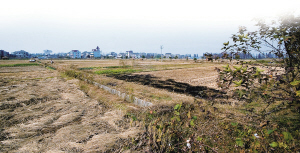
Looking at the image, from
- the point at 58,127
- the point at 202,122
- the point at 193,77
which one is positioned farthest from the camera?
the point at 193,77

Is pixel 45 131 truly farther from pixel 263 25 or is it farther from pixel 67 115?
pixel 263 25

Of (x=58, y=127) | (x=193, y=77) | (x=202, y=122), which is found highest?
(x=202, y=122)

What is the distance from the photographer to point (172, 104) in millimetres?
4539

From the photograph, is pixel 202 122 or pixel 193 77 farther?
pixel 193 77

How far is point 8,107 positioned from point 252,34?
725 cm

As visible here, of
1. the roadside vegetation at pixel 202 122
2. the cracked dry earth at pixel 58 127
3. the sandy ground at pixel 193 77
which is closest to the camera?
the roadside vegetation at pixel 202 122

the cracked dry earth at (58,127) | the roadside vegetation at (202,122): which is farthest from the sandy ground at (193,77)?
the cracked dry earth at (58,127)

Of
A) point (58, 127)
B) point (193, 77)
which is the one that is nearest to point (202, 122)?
point (58, 127)

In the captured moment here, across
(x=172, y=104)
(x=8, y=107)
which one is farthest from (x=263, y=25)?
(x=8, y=107)

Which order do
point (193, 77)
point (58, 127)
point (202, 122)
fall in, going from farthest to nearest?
point (193, 77) < point (58, 127) < point (202, 122)

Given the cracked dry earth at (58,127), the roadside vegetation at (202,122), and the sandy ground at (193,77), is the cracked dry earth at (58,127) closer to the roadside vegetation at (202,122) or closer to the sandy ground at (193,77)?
the roadside vegetation at (202,122)

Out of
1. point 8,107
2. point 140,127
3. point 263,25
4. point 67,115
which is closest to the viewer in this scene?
point 263,25

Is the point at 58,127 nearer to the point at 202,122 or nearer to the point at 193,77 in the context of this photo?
the point at 202,122

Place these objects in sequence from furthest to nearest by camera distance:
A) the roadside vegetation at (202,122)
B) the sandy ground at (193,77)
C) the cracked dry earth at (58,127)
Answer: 1. the sandy ground at (193,77)
2. the cracked dry earth at (58,127)
3. the roadside vegetation at (202,122)
